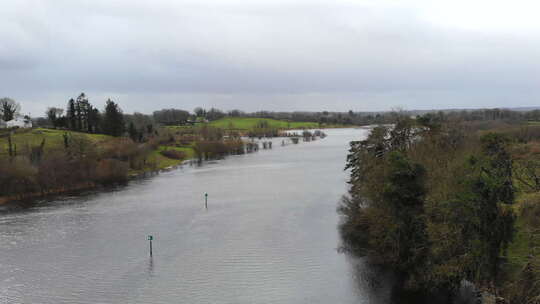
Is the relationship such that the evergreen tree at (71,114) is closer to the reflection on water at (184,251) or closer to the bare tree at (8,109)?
the bare tree at (8,109)

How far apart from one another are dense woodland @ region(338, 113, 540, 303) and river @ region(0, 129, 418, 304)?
2279mm

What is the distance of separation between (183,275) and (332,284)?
8132 millimetres

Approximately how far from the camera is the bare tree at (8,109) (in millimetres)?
90500

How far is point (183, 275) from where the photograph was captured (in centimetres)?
2433

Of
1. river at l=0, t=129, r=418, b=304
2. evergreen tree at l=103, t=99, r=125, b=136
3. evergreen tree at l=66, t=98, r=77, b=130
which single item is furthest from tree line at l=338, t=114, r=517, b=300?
evergreen tree at l=66, t=98, r=77, b=130

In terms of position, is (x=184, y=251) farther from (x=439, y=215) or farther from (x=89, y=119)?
(x=89, y=119)

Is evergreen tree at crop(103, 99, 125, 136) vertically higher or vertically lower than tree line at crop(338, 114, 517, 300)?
higher

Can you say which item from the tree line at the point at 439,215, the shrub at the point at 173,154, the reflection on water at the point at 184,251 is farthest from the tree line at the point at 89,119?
the tree line at the point at 439,215

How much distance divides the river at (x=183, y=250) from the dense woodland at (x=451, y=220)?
2.28m

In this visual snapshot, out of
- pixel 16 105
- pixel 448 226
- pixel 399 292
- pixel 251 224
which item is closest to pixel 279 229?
pixel 251 224

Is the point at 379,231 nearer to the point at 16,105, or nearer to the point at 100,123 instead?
the point at 100,123

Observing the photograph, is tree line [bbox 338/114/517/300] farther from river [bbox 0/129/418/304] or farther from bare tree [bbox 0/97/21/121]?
bare tree [bbox 0/97/21/121]

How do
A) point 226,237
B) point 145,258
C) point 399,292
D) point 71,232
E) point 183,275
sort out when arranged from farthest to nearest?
point 71,232 < point 226,237 < point 145,258 < point 183,275 < point 399,292

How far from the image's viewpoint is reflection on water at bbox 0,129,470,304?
22.1 meters
